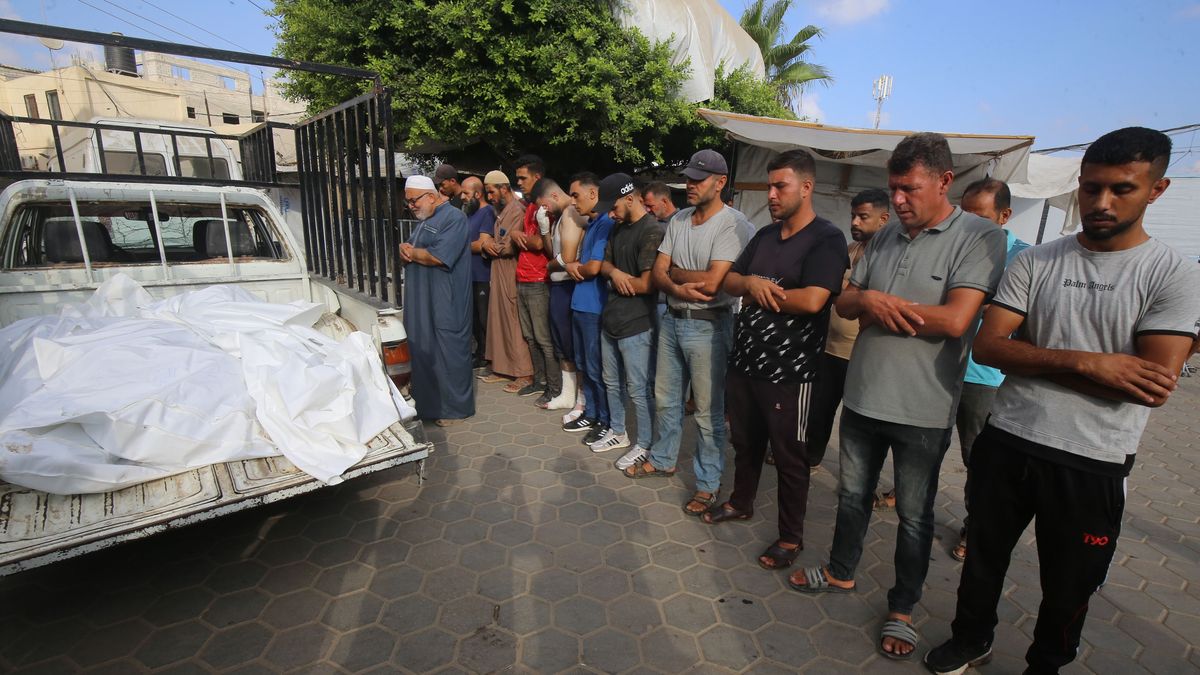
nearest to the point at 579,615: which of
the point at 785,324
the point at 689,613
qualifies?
the point at 689,613

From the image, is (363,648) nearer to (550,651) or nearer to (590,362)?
(550,651)

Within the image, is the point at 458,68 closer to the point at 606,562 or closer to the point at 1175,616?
the point at 606,562

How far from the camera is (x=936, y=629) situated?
251 cm

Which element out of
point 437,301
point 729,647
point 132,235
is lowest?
point 729,647

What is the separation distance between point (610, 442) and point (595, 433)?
254mm

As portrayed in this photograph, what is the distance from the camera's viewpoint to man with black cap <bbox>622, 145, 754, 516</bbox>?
313 centimetres

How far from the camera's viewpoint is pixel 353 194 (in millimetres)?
4301

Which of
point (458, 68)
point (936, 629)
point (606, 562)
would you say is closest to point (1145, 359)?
point (936, 629)

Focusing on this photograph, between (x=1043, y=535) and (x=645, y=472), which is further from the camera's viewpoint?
(x=645, y=472)

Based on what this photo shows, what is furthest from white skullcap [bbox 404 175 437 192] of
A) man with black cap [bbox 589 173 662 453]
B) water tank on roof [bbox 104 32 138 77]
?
water tank on roof [bbox 104 32 138 77]

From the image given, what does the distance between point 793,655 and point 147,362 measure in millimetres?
3120

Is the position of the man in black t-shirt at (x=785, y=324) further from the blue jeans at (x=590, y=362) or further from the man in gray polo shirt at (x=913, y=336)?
the blue jeans at (x=590, y=362)

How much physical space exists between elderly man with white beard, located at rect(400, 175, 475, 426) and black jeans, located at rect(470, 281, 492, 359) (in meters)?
1.11

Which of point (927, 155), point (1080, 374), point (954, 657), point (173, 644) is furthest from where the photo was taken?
point (173, 644)
